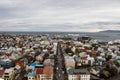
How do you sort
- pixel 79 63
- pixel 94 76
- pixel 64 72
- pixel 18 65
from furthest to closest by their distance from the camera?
pixel 79 63 < pixel 18 65 < pixel 64 72 < pixel 94 76

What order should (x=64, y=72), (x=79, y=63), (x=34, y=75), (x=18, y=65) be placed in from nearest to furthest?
(x=34, y=75) < (x=64, y=72) < (x=18, y=65) < (x=79, y=63)

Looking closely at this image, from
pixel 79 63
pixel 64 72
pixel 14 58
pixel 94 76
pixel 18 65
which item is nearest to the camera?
pixel 94 76

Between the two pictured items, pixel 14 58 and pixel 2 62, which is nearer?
pixel 2 62

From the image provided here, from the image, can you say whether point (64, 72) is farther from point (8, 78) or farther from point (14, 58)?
point (14, 58)

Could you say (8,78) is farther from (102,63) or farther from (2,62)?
(102,63)

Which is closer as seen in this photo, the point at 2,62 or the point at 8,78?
the point at 8,78

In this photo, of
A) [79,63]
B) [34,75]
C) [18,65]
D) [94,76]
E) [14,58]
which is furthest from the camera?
[14,58]

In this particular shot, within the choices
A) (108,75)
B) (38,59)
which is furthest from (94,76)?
(38,59)

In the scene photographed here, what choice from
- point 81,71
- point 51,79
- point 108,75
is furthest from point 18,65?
point 108,75
